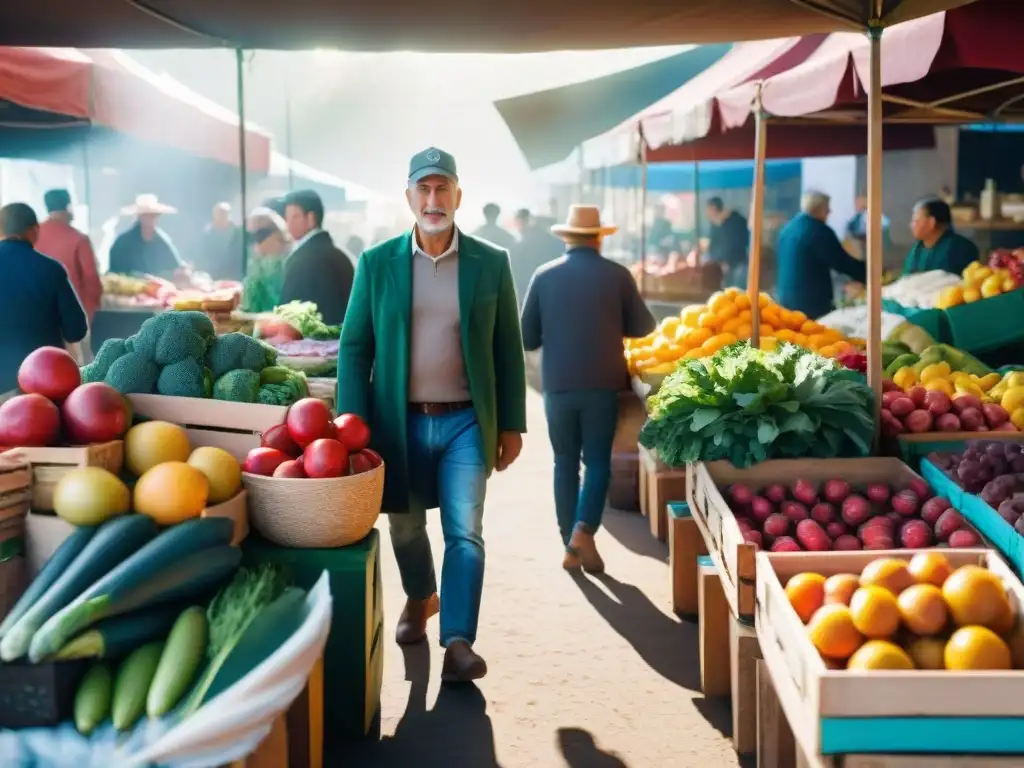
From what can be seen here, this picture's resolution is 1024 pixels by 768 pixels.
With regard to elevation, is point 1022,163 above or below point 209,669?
above

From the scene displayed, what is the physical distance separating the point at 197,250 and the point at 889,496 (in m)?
15.1

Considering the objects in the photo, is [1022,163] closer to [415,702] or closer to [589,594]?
[589,594]

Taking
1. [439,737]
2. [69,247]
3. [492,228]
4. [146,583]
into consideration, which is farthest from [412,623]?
[492,228]

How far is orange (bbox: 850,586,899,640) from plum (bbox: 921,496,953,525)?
1.09 metres

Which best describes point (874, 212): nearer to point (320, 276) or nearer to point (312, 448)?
point (312, 448)

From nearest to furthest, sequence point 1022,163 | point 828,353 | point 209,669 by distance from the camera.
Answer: point 209,669, point 828,353, point 1022,163

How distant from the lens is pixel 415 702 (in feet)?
14.5

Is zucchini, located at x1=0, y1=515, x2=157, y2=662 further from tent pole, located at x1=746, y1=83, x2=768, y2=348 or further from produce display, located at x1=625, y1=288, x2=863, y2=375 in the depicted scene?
tent pole, located at x1=746, y1=83, x2=768, y2=348

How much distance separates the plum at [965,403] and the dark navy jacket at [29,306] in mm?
4899

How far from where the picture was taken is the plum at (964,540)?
12.2 ft

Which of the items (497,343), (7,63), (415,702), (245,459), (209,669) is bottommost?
(415,702)

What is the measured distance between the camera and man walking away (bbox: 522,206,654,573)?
637 cm

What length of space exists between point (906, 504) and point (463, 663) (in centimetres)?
171

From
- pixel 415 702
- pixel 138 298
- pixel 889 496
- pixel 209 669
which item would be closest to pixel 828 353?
pixel 889 496
